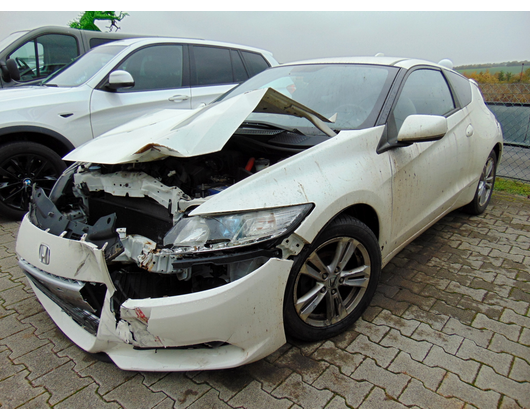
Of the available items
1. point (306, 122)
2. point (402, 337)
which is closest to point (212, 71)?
point (306, 122)

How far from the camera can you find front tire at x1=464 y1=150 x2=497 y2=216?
407 centimetres

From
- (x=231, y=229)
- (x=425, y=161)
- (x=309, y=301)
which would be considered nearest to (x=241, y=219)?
(x=231, y=229)

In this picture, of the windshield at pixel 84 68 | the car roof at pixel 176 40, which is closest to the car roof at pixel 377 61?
the car roof at pixel 176 40

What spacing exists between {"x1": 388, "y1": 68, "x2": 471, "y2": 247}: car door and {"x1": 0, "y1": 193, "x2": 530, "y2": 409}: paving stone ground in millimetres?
557

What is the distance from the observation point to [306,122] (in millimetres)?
2527

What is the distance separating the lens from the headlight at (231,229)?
1710 millimetres

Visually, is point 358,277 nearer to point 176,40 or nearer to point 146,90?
point 146,90

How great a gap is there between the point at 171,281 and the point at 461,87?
3.28 meters

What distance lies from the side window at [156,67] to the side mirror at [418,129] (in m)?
3.47

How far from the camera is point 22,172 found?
3963 mm

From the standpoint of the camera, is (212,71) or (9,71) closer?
(9,71)

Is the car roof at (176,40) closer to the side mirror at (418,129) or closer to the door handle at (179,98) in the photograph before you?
the door handle at (179,98)

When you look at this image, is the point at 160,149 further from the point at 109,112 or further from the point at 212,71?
the point at 212,71
